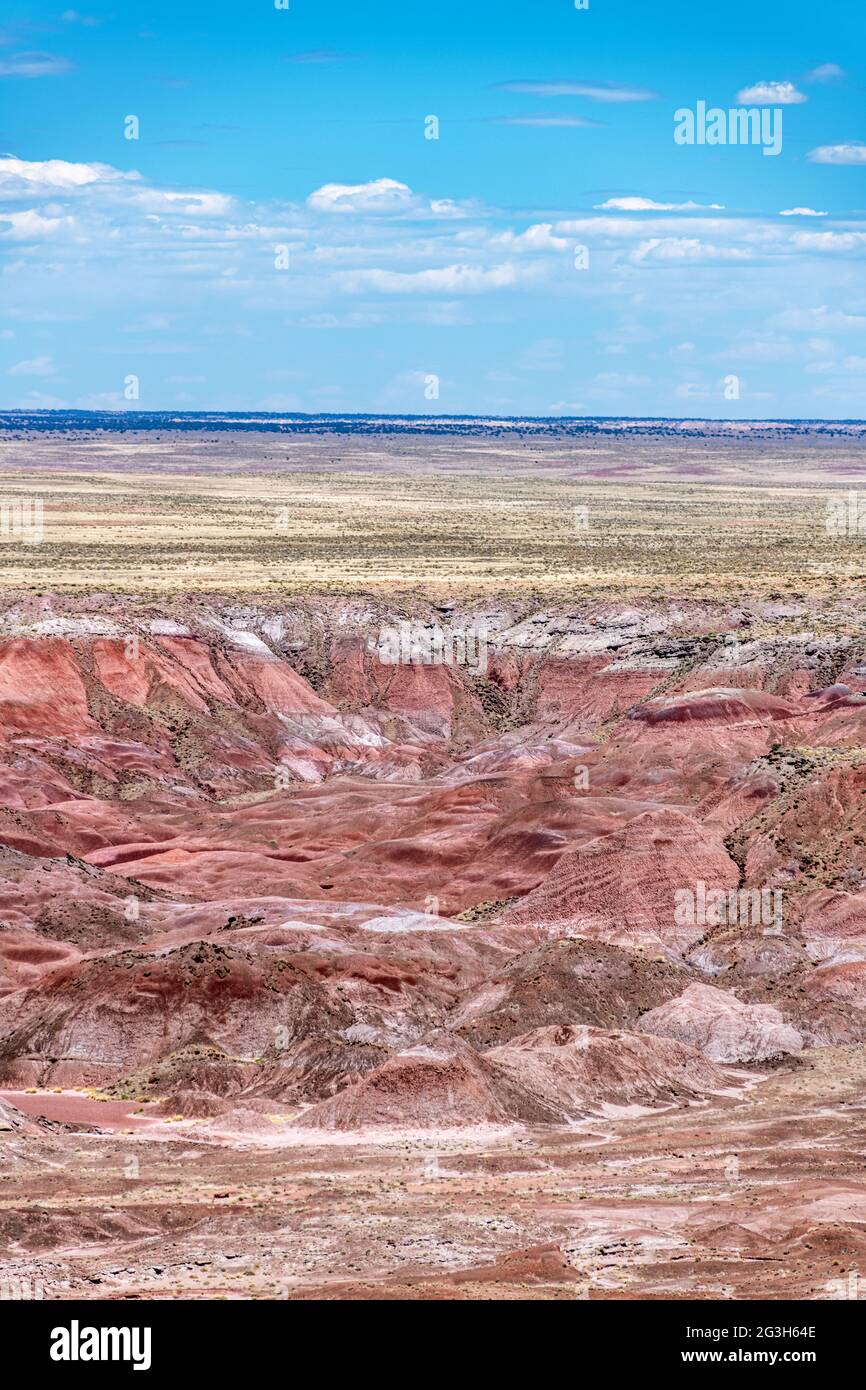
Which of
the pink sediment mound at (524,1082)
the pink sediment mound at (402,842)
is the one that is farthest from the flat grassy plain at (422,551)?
the pink sediment mound at (524,1082)

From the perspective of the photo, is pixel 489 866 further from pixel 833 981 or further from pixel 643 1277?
pixel 643 1277

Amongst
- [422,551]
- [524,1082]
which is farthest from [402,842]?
[422,551]

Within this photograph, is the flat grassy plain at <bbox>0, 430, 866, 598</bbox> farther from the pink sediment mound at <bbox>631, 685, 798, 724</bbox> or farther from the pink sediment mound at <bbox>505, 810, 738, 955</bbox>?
the pink sediment mound at <bbox>505, 810, 738, 955</bbox>

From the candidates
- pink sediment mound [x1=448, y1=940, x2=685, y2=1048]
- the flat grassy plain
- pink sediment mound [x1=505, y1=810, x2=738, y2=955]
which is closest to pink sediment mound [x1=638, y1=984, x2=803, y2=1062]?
pink sediment mound [x1=448, y1=940, x2=685, y2=1048]

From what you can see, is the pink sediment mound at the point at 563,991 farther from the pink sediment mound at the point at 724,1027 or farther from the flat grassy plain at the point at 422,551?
the flat grassy plain at the point at 422,551

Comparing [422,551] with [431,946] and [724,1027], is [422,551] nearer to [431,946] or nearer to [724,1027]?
[431,946]

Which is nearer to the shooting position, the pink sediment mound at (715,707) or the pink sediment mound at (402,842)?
the pink sediment mound at (402,842)
